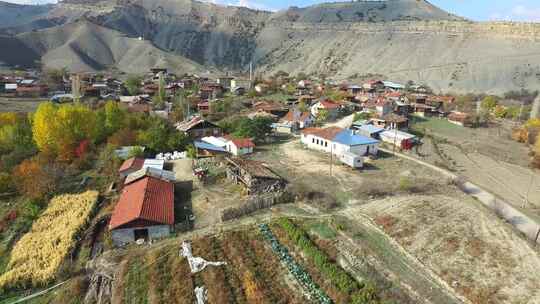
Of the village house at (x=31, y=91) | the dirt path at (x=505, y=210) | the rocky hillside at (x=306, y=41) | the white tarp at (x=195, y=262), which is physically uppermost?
the rocky hillside at (x=306, y=41)

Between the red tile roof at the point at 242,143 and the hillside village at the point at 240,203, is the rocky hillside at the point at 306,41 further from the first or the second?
the red tile roof at the point at 242,143

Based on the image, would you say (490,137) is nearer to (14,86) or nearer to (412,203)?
(412,203)

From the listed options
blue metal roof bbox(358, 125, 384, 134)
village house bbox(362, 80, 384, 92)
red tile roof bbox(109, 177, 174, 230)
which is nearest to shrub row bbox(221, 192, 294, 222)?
red tile roof bbox(109, 177, 174, 230)

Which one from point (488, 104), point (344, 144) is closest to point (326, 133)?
point (344, 144)

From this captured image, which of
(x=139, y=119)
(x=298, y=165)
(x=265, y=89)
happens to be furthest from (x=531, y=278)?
(x=265, y=89)

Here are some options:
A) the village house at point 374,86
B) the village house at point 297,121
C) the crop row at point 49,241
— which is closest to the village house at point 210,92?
the village house at point 297,121

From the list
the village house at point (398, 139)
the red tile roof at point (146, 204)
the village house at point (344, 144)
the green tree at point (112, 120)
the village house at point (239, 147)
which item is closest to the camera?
the red tile roof at point (146, 204)

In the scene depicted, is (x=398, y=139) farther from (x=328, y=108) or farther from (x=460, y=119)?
(x=460, y=119)

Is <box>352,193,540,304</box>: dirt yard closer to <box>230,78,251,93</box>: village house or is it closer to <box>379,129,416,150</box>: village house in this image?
<box>379,129,416,150</box>: village house
